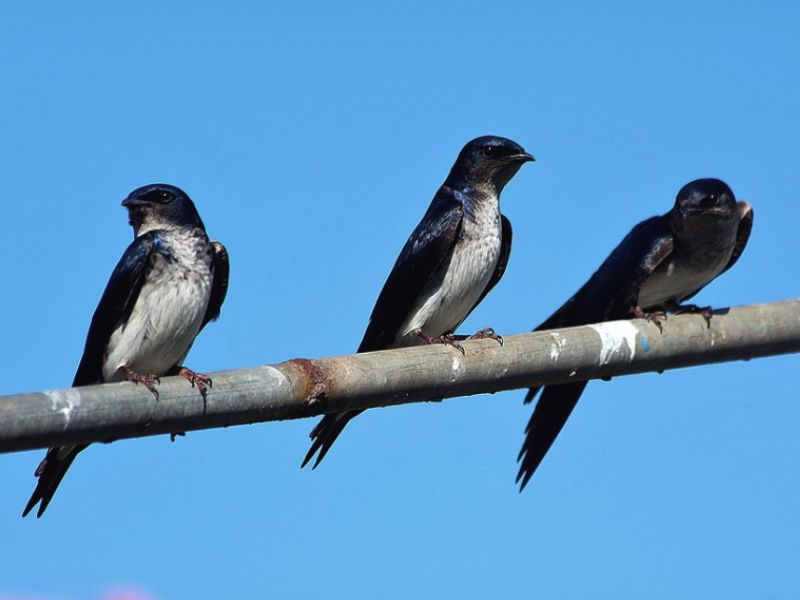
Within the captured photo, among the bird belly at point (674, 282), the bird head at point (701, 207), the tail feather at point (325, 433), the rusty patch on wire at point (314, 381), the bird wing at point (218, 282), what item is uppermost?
the bird head at point (701, 207)

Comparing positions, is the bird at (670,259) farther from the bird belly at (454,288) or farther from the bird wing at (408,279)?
the bird wing at (408,279)

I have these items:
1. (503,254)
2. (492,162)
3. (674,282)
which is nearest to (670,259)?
(674,282)

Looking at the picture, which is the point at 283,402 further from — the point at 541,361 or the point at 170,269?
the point at 170,269

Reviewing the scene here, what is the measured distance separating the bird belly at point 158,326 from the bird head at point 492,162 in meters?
2.11

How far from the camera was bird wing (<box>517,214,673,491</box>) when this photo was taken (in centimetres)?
786

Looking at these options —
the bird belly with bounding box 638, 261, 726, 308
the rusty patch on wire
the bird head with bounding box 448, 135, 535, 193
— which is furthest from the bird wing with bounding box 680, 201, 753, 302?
the rusty patch on wire

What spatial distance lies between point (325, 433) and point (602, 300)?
231 centimetres

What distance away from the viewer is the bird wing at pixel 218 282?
7816 millimetres

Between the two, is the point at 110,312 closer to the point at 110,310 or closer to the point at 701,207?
the point at 110,310

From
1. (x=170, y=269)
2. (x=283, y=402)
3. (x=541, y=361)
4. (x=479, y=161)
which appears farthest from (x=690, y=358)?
(x=479, y=161)

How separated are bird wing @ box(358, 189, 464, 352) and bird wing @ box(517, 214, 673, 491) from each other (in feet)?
2.39

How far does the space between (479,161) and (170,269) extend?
2.33 meters

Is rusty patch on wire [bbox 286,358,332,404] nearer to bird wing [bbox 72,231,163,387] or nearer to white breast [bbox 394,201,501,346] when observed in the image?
bird wing [bbox 72,231,163,387]

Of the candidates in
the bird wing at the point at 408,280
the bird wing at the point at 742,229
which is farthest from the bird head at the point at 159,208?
the bird wing at the point at 742,229
